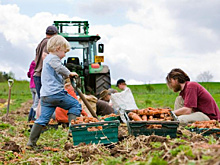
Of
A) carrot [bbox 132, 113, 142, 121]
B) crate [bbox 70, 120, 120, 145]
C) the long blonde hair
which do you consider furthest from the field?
the long blonde hair

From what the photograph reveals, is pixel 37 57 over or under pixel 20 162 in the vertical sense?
over

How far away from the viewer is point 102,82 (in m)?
12.0

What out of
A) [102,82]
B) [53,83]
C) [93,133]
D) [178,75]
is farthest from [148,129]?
[102,82]

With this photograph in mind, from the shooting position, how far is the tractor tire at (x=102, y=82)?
1195cm

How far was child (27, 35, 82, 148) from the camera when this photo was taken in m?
5.04

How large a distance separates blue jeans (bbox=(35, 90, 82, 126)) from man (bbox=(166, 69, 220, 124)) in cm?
172

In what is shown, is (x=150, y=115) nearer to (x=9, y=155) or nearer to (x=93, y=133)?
(x=93, y=133)

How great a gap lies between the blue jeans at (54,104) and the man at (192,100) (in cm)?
172

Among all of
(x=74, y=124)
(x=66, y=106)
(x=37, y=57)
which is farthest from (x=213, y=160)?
(x=37, y=57)

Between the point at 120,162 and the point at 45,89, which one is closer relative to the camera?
the point at 120,162

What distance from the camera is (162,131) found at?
4.42 m

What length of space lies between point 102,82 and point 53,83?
6.94 metres

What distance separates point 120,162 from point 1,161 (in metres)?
1.82

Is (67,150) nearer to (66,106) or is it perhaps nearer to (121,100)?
(66,106)
